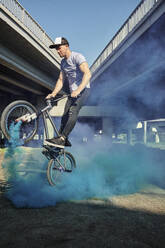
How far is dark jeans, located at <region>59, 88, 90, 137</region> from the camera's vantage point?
3867 mm

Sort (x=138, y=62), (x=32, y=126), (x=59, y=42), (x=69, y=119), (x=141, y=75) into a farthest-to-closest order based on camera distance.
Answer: (x=141, y=75) → (x=138, y=62) → (x=32, y=126) → (x=69, y=119) → (x=59, y=42)

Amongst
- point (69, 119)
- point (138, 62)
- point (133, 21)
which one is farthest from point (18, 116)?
point (138, 62)

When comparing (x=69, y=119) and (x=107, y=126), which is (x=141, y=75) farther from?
(x=107, y=126)

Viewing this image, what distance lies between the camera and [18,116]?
380 cm

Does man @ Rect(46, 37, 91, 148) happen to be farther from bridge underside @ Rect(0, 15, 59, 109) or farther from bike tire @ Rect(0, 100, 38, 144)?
bridge underside @ Rect(0, 15, 59, 109)

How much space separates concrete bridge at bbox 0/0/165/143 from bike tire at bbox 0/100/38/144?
701 cm

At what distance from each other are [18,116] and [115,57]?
9752 mm

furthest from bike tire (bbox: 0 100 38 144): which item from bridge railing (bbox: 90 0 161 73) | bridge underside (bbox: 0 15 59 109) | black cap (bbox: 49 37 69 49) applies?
bridge underside (bbox: 0 15 59 109)

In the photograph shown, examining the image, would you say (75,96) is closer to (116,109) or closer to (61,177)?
(61,177)

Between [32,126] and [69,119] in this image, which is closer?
[69,119]

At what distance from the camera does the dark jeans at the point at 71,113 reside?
12.7 feet

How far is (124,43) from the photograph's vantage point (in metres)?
10.4

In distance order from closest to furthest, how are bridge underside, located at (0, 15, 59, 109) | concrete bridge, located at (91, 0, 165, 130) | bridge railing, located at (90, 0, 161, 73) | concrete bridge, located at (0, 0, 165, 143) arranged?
concrete bridge, located at (91, 0, 165, 130), bridge railing, located at (90, 0, 161, 73), concrete bridge, located at (0, 0, 165, 143), bridge underside, located at (0, 15, 59, 109)

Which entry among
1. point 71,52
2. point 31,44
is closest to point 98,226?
point 71,52
